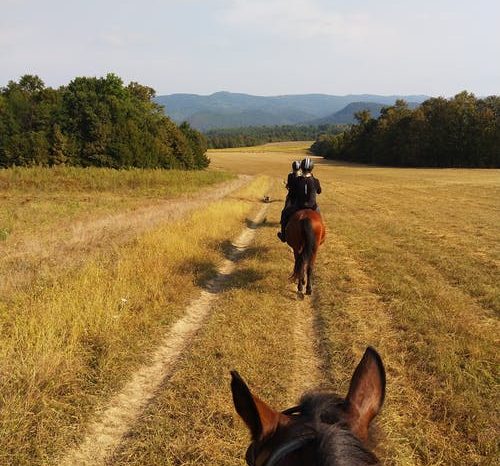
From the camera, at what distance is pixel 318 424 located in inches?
60.6

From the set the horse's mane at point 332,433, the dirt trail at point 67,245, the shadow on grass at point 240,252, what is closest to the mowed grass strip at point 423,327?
the horse's mane at point 332,433

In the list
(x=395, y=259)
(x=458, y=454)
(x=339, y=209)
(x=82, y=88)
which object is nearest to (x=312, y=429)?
(x=458, y=454)

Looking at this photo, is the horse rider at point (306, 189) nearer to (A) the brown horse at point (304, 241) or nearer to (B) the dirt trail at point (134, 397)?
(A) the brown horse at point (304, 241)

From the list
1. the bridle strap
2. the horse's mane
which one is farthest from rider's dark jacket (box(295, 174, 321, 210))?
the bridle strap

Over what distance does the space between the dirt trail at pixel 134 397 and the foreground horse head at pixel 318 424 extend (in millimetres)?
3007

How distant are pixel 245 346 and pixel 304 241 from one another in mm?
3041

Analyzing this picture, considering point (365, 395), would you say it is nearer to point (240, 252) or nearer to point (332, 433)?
point (332, 433)

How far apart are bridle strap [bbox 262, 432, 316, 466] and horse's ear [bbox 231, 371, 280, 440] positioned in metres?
0.14

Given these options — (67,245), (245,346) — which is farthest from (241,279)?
(67,245)

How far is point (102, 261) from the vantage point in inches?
390

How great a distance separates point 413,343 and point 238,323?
266 cm

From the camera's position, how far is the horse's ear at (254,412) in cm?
162

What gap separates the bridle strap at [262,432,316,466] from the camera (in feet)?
4.92

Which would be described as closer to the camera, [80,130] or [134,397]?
[134,397]
